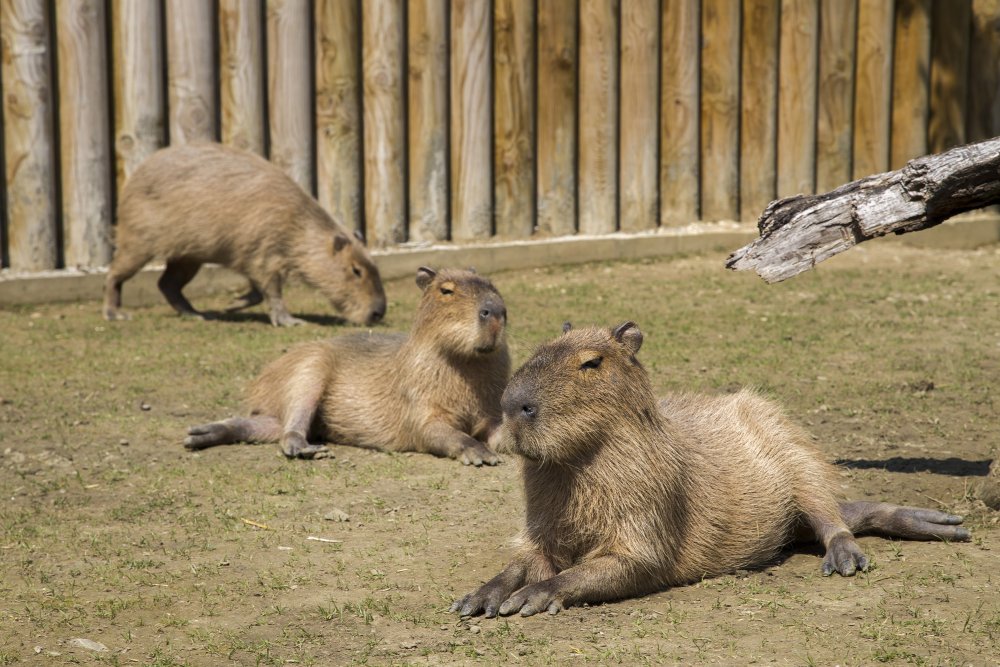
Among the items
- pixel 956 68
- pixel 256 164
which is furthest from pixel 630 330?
pixel 956 68

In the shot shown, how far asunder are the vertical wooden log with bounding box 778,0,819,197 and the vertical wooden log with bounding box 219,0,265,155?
148 inches

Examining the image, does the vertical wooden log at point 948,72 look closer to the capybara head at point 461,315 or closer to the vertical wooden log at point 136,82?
the vertical wooden log at point 136,82

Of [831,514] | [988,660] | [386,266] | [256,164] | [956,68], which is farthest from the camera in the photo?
[956,68]

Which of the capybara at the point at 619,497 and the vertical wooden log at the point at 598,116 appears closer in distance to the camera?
the capybara at the point at 619,497

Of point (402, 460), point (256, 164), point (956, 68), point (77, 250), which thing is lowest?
point (402, 460)

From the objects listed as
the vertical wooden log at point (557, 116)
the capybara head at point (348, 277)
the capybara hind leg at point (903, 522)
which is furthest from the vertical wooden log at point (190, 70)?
the capybara hind leg at point (903, 522)

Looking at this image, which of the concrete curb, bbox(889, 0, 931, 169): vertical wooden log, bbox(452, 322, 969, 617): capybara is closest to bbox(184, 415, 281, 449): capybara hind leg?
bbox(452, 322, 969, 617): capybara

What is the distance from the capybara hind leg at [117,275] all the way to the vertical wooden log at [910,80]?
18.2ft

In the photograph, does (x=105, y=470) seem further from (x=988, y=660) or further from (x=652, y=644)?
(x=988, y=660)

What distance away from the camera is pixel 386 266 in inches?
358

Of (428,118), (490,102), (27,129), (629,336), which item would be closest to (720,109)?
(490,102)

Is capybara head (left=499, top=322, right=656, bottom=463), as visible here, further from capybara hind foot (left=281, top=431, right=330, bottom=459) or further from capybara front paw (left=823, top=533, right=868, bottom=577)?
capybara hind foot (left=281, top=431, right=330, bottom=459)

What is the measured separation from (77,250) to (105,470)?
3599 millimetres

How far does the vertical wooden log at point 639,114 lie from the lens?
31.5 feet
